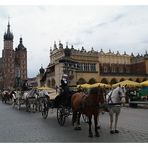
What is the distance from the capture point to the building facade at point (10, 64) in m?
131

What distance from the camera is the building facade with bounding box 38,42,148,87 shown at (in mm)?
56531

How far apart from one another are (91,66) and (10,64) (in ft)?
232

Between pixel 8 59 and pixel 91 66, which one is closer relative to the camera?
pixel 91 66

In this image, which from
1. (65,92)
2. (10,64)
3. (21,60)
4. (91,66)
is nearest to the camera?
(65,92)

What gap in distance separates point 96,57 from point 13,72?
69.8 meters

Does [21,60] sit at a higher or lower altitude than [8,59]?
higher

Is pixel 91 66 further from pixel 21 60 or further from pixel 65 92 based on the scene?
pixel 21 60

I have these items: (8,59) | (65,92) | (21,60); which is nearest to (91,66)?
(65,92)

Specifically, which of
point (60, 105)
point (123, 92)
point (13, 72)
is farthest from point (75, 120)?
point (13, 72)

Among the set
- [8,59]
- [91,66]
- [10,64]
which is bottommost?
[91,66]

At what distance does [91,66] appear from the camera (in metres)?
68.6

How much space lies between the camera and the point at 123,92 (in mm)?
11172

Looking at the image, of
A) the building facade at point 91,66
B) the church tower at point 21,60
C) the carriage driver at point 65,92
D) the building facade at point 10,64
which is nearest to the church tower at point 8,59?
the building facade at point 10,64

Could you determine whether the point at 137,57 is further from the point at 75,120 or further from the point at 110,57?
the point at 75,120
